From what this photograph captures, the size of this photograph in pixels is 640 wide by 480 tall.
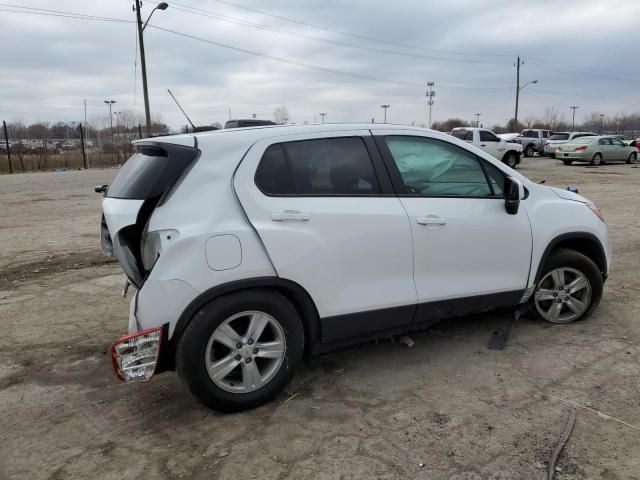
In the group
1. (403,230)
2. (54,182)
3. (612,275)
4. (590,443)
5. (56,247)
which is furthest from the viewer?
(54,182)

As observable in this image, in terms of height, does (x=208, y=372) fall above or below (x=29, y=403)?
above

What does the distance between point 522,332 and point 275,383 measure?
2290 millimetres

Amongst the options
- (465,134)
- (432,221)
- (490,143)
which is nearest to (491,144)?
(490,143)

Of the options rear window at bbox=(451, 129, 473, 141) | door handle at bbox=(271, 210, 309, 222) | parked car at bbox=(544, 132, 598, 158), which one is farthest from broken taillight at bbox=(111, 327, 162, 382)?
parked car at bbox=(544, 132, 598, 158)

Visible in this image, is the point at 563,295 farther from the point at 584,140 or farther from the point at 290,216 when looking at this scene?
the point at 584,140

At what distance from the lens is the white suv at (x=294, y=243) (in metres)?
2.95

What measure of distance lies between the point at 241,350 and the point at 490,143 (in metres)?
22.6

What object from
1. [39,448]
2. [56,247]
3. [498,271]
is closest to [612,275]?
[498,271]

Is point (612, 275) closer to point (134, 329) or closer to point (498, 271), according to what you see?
point (498, 271)

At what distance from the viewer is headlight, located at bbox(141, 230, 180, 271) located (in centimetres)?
293

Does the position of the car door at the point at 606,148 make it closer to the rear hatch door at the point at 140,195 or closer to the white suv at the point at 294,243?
the white suv at the point at 294,243

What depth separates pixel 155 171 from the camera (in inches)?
126

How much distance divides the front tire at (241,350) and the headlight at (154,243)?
0.42m

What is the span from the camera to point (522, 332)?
14.4 feet
